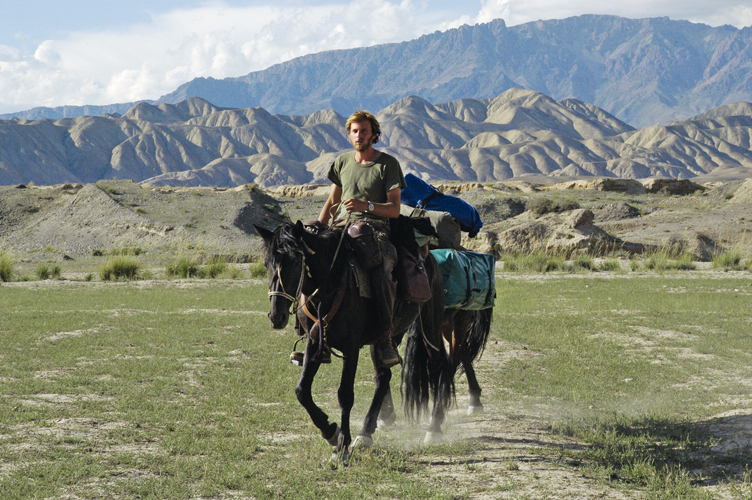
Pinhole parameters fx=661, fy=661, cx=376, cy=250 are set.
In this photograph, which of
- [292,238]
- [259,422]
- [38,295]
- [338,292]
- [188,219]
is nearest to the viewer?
[292,238]

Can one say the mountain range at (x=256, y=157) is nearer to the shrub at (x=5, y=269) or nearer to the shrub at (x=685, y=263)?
the shrub at (x=5, y=269)

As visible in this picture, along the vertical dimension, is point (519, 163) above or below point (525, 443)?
above

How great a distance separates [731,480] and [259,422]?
3.99 metres

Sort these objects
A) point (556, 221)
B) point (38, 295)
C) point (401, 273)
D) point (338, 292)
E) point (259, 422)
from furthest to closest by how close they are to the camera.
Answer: point (556, 221) < point (38, 295) < point (259, 422) < point (401, 273) < point (338, 292)

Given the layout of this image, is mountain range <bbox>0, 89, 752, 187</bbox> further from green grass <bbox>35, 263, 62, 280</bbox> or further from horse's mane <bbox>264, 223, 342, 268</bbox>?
horse's mane <bbox>264, 223, 342, 268</bbox>

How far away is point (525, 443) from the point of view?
582 cm

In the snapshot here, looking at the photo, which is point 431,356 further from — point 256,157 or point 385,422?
point 256,157

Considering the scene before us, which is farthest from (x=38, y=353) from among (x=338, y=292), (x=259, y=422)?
(x=338, y=292)

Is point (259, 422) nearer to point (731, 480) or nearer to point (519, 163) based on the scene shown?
point (731, 480)

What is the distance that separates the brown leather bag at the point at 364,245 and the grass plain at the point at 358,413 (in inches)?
61.1

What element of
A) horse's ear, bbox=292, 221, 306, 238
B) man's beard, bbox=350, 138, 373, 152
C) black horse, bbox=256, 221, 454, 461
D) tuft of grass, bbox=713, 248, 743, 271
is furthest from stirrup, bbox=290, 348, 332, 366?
tuft of grass, bbox=713, 248, 743, 271

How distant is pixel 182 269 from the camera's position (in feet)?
65.4

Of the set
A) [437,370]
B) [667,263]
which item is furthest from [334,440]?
[667,263]

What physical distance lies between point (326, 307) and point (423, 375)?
1672mm
